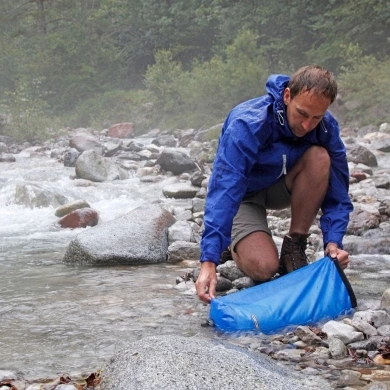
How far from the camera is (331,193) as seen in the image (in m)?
3.59

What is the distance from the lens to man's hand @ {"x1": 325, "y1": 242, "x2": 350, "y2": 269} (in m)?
3.27

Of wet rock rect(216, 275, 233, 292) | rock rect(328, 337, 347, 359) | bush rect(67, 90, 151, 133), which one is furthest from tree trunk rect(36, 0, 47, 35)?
rock rect(328, 337, 347, 359)

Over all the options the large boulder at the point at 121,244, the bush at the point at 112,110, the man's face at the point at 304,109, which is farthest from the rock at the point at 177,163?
the bush at the point at 112,110

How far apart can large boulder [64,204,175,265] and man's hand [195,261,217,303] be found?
7.53ft

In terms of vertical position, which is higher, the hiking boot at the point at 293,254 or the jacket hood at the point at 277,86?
the jacket hood at the point at 277,86

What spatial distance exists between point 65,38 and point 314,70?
98.9ft

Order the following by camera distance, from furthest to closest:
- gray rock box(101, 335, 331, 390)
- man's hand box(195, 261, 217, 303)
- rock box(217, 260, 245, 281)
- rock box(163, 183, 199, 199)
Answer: rock box(163, 183, 199, 199), rock box(217, 260, 245, 281), man's hand box(195, 261, 217, 303), gray rock box(101, 335, 331, 390)

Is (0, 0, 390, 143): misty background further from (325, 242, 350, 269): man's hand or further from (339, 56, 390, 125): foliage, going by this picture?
(325, 242, 350, 269): man's hand

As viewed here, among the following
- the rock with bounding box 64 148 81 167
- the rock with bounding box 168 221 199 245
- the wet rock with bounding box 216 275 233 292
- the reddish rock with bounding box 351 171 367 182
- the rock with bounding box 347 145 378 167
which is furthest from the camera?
the rock with bounding box 64 148 81 167

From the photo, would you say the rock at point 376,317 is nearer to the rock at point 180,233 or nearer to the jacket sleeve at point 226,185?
the jacket sleeve at point 226,185

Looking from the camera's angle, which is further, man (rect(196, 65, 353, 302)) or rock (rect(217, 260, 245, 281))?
rock (rect(217, 260, 245, 281))

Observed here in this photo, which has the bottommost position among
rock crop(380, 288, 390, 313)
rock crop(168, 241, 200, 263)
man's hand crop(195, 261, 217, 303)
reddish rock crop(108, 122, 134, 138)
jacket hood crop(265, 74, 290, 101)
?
reddish rock crop(108, 122, 134, 138)

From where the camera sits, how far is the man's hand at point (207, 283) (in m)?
2.70

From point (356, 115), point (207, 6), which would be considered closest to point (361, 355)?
point (356, 115)
